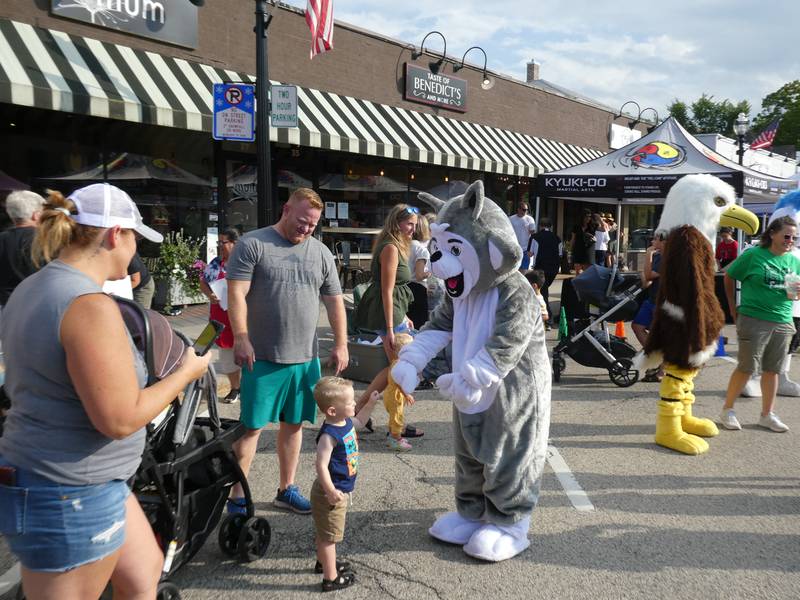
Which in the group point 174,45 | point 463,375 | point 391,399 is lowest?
point 391,399

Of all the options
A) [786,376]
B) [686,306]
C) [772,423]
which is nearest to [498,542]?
[686,306]

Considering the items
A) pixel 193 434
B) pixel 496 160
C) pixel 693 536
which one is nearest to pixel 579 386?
pixel 693 536

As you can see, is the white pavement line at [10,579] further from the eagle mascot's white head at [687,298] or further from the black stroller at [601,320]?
the black stroller at [601,320]

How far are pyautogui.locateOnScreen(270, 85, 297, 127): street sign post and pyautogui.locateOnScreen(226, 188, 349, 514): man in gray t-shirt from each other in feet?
13.4

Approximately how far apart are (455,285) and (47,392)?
2109 millimetres

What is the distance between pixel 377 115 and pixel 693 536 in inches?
461

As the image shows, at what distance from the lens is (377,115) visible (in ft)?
46.1

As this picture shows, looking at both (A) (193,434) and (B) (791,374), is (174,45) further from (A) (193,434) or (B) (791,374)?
(B) (791,374)

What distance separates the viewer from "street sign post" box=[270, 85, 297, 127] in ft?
24.7

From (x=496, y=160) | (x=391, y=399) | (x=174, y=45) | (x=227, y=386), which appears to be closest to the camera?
(x=391, y=399)

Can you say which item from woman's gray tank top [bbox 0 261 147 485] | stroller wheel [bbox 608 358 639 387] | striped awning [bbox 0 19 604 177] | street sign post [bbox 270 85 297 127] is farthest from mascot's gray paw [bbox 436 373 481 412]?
striped awning [bbox 0 19 604 177]

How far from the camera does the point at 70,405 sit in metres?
1.88

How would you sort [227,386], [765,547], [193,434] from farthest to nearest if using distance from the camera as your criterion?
[227,386]
[765,547]
[193,434]

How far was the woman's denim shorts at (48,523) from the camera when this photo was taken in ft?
6.07
